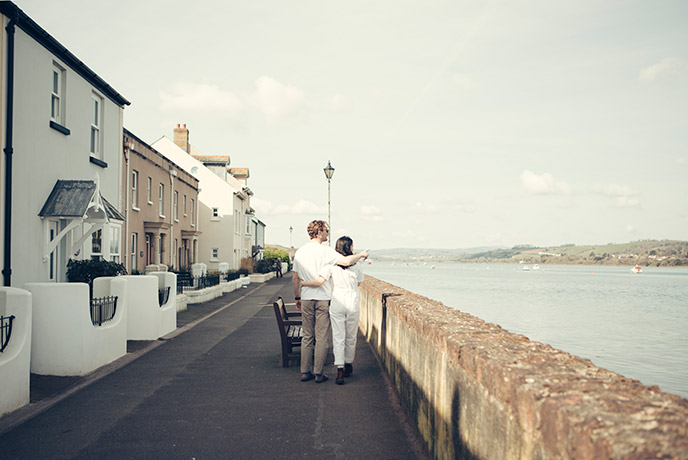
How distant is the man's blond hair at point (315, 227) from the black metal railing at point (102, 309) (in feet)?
12.0

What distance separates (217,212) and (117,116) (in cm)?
2705

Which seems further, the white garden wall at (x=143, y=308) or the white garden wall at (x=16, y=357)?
the white garden wall at (x=143, y=308)

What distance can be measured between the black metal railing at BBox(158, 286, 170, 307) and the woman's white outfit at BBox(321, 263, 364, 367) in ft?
21.0

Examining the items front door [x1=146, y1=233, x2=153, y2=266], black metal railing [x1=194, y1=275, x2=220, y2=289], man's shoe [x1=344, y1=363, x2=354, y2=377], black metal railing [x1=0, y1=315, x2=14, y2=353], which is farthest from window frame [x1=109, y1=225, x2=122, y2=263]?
man's shoe [x1=344, y1=363, x2=354, y2=377]

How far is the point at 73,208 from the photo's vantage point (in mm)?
11758

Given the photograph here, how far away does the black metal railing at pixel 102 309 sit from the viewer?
28.3ft

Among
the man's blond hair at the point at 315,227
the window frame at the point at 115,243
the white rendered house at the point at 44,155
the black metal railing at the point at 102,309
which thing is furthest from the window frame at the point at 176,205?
the man's blond hair at the point at 315,227

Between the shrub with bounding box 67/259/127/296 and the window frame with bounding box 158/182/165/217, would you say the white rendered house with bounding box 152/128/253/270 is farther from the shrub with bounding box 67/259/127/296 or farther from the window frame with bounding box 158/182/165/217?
the shrub with bounding box 67/259/127/296

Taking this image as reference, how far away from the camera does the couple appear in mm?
7156

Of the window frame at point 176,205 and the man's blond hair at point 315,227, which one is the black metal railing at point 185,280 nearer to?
the window frame at point 176,205

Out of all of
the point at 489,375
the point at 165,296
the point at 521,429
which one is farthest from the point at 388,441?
the point at 165,296

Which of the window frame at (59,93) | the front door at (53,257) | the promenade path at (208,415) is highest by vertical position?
the window frame at (59,93)

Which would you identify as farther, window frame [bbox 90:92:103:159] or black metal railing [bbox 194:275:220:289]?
black metal railing [bbox 194:275:220:289]

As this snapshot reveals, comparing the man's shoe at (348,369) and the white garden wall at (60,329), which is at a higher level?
the white garden wall at (60,329)
